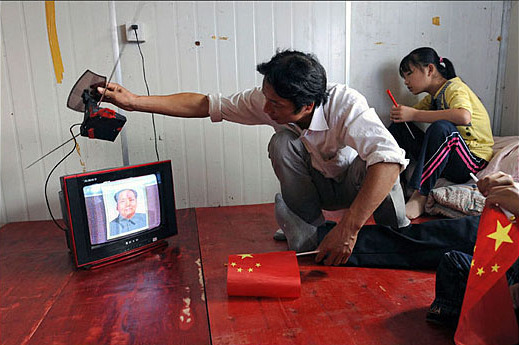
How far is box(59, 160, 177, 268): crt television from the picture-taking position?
49.8 inches

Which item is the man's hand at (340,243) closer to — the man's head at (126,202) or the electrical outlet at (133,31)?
the man's head at (126,202)

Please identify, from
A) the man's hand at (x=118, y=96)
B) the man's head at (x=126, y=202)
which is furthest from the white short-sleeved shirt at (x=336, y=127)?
the man's head at (x=126, y=202)

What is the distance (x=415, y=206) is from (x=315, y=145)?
0.77 meters

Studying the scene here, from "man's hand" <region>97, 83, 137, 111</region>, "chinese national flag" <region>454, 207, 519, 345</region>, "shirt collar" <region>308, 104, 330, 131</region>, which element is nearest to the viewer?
"chinese national flag" <region>454, 207, 519, 345</region>

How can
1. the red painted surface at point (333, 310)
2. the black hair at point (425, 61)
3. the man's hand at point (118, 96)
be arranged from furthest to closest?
the black hair at point (425, 61) → the man's hand at point (118, 96) → the red painted surface at point (333, 310)

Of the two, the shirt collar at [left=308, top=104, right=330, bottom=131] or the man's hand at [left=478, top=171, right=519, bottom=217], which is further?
the shirt collar at [left=308, top=104, right=330, bottom=131]

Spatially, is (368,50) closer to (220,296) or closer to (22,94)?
(220,296)

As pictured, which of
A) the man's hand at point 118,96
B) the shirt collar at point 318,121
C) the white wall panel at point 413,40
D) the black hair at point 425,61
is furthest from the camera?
the white wall panel at point 413,40

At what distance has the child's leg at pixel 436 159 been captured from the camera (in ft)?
5.89

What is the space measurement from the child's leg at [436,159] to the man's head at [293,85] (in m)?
0.82

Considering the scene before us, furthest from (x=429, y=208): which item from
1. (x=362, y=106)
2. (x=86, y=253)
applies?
(x=86, y=253)

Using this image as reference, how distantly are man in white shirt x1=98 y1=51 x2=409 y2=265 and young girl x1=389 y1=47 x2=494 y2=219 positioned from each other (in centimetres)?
52

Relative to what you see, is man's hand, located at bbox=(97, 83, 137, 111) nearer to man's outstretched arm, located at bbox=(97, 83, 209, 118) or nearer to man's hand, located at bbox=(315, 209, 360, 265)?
man's outstretched arm, located at bbox=(97, 83, 209, 118)

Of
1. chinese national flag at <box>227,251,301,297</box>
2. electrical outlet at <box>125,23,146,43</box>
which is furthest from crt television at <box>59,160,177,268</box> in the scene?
electrical outlet at <box>125,23,146,43</box>
